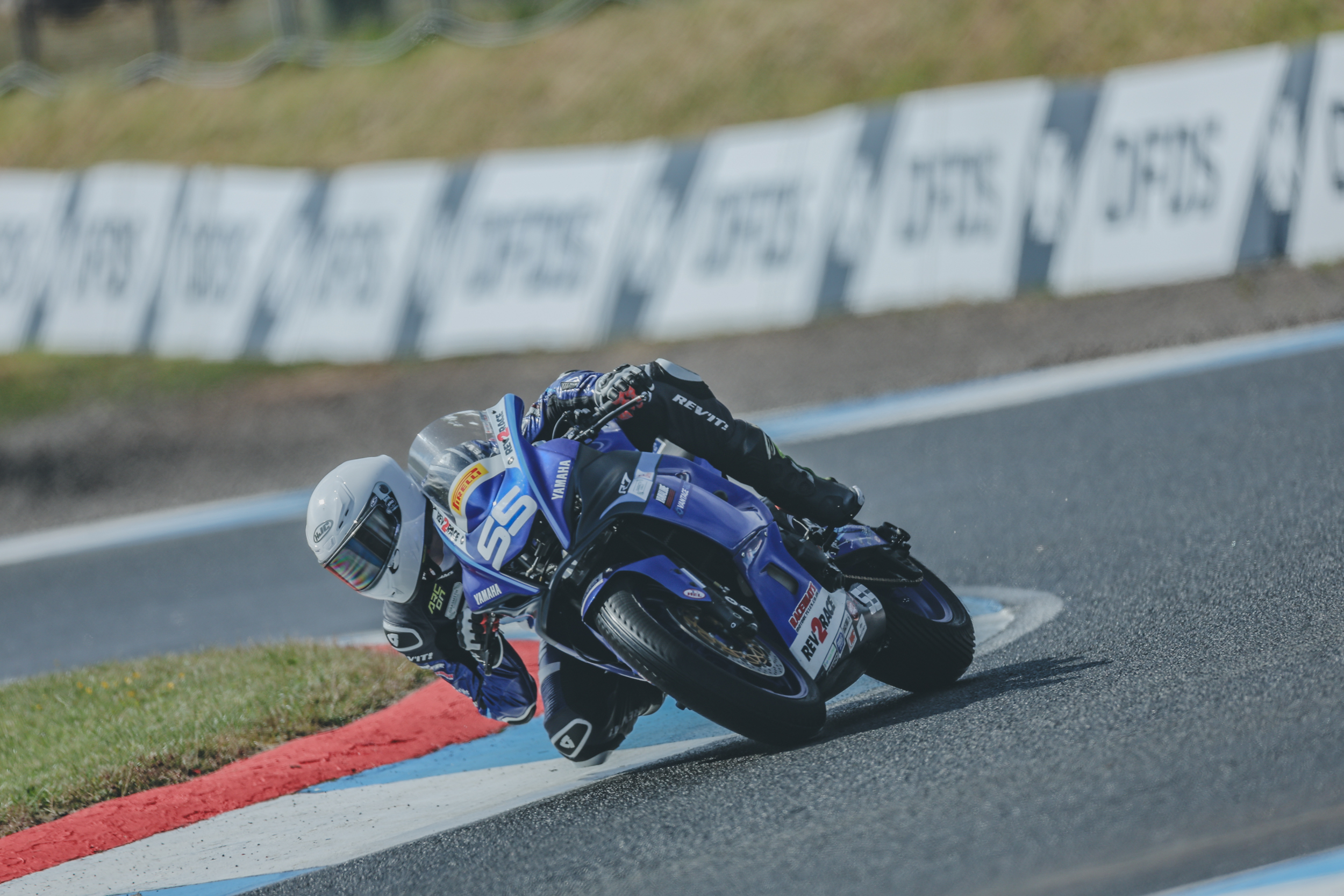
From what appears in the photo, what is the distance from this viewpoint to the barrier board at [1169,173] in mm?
10820

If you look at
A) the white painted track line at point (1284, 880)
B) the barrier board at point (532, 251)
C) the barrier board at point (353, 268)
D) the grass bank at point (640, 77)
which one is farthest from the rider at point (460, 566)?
the grass bank at point (640, 77)

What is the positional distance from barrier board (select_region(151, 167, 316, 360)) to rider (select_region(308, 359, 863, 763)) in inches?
462

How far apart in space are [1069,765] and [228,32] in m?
23.8

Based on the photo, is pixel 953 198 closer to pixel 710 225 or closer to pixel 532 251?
pixel 710 225

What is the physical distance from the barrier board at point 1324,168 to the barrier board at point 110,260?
11861 millimetres

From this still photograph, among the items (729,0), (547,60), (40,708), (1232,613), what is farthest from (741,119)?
(1232,613)

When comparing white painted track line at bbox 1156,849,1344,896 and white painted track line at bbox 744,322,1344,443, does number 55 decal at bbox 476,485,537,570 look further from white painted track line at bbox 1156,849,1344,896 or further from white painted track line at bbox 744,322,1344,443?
white painted track line at bbox 744,322,1344,443

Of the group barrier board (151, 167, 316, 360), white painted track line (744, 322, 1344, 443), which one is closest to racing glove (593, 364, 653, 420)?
white painted track line (744, 322, 1344, 443)

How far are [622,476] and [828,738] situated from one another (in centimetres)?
104

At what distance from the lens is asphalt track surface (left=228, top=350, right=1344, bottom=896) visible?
334 cm

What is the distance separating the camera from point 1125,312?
11.1 meters

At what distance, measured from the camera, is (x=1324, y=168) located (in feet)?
34.3

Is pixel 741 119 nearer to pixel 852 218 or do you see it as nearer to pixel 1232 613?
pixel 852 218

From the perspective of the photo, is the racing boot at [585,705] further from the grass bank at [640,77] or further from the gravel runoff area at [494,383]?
the grass bank at [640,77]
